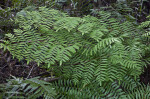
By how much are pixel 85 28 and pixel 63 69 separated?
60 centimetres

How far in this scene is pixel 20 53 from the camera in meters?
1.44

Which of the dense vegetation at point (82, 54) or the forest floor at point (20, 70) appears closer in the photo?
the dense vegetation at point (82, 54)

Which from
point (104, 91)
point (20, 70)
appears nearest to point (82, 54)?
point (104, 91)

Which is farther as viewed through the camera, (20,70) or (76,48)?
(20,70)

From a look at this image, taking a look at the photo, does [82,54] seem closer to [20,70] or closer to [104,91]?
[104,91]

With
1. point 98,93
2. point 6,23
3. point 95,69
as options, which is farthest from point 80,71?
point 6,23

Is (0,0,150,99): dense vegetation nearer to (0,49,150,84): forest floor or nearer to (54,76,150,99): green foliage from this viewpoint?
(54,76,150,99): green foliage

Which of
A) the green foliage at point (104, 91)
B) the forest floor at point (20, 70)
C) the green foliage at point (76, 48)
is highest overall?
the green foliage at point (76, 48)

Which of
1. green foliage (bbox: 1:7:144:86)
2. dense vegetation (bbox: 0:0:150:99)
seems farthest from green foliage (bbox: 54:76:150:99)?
green foliage (bbox: 1:7:144:86)

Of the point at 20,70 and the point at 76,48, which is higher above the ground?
the point at 76,48

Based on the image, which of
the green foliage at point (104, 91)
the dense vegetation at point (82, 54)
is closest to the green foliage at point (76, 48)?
the dense vegetation at point (82, 54)

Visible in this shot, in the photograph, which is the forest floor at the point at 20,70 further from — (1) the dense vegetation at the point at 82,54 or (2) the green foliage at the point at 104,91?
(2) the green foliage at the point at 104,91

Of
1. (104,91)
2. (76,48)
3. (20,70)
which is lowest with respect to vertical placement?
(104,91)

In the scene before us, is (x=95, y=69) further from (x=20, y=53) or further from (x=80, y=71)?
(x=20, y=53)
